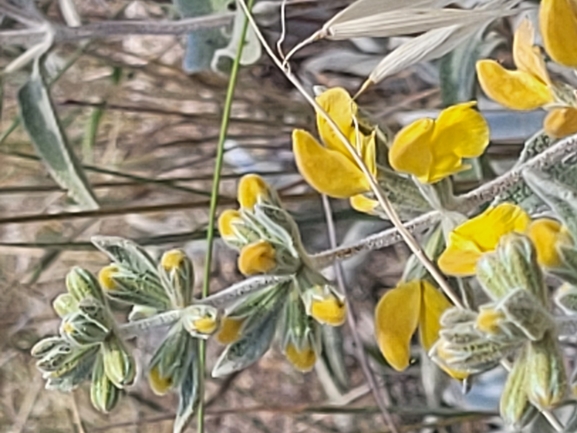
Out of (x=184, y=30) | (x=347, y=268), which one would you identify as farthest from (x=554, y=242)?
(x=347, y=268)

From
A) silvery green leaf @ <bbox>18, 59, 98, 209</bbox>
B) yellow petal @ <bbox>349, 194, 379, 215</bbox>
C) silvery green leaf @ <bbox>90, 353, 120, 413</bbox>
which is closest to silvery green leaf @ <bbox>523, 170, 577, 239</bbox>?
yellow petal @ <bbox>349, 194, 379, 215</bbox>

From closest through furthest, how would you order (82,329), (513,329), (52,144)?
(513,329) → (82,329) → (52,144)

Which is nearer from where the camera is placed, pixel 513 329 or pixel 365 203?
pixel 513 329

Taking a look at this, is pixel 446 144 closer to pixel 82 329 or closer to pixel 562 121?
pixel 562 121

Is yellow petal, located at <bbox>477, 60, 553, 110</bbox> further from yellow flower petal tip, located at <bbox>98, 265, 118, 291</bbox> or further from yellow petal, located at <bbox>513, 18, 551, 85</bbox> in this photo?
yellow flower petal tip, located at <bbox>98, 265, 118, 291</bbox>

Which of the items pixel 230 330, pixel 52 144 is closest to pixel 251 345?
pixel 230 330

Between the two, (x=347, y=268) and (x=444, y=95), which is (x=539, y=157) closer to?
(x=444, y=95)

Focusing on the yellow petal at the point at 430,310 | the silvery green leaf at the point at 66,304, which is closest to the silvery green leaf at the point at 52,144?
the silvery green leaf at the point at 66,304
